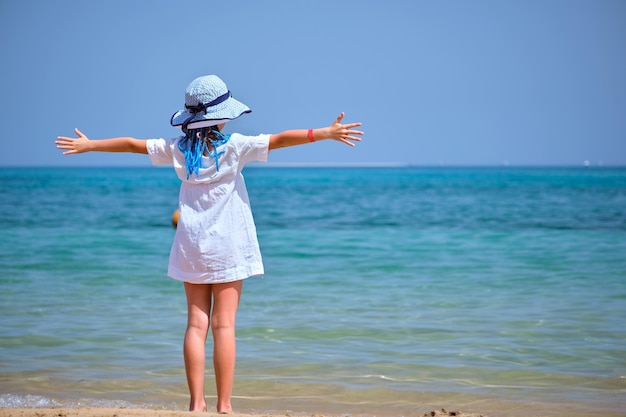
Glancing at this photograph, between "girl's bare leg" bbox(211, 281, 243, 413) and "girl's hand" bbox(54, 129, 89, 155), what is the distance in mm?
983

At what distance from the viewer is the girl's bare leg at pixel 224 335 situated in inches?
154

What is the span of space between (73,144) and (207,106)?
73cm

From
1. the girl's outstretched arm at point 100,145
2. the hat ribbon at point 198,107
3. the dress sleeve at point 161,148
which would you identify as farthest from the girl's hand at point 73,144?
the hat ribbon at point 198,107

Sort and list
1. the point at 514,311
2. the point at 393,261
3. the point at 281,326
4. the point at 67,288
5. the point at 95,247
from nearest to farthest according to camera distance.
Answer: the point at 281,326
the point at 514,311
the point at 67,288
the point at 393,261
the point at 95,247

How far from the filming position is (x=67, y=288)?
9.39m

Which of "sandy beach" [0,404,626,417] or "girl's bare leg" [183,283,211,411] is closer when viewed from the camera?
"sandy beach" [0,404,626,417]

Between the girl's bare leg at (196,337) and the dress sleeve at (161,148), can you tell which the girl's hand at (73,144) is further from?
the girl's bare leg at (196,337)

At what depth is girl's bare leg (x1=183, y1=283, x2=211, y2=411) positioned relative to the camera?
3914 millimetres

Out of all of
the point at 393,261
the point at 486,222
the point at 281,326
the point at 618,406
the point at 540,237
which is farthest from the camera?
the point at 486,222

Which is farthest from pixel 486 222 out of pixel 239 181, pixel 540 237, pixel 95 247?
pixel 239 181

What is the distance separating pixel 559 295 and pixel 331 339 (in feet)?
11.4

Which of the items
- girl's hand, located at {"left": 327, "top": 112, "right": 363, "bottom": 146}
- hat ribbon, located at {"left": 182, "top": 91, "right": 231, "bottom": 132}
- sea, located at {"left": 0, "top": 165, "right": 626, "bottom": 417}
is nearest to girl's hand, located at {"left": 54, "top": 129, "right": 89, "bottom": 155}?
hat ribbon, located at {"left": 182, "top": 91, "right": 231, "bottom": 132}

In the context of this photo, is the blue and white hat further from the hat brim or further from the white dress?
the white dress

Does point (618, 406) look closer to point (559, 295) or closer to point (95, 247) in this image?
point (559, 295)
